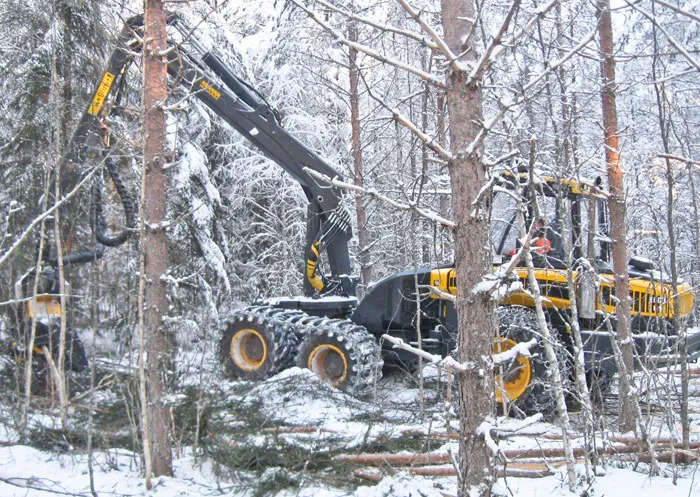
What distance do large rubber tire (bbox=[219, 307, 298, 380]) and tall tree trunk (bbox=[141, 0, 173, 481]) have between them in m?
3.92

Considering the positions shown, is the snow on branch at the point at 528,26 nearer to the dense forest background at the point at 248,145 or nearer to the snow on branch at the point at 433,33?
the snow on branch at the point at 433,33

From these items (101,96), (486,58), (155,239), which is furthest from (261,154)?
(486,58)

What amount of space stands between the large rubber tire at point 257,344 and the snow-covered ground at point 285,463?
6.70 feet

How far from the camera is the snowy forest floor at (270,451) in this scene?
555 centimetres

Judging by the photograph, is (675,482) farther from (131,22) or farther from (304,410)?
(131,22)

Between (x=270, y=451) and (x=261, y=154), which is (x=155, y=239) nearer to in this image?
(x=270, y=451)

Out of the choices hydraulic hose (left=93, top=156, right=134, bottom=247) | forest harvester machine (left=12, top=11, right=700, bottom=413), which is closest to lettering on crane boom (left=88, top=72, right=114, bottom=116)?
forest harvester machine (left=12, top=11, right=700, bottom=413)

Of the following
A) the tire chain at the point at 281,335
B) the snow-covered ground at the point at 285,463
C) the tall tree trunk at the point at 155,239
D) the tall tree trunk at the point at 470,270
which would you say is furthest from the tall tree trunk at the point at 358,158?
the tall tree trunk at the point at 470,270

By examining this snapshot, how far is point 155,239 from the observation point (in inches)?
237

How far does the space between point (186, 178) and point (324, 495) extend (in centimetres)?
1192

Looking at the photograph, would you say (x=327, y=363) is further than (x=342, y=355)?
Yes

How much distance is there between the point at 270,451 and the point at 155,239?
2.10m

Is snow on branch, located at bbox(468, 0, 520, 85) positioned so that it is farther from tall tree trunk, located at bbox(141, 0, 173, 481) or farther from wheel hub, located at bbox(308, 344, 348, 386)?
wheel hub, located at bbox(308, 344, 348, 386)

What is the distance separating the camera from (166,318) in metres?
5.96
